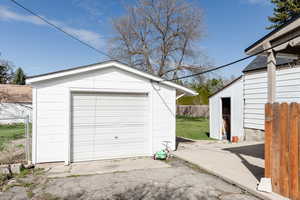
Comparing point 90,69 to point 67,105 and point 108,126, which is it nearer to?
point 67,105

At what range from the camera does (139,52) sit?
72.7ft

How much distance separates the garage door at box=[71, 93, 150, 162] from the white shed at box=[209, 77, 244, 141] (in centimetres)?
579

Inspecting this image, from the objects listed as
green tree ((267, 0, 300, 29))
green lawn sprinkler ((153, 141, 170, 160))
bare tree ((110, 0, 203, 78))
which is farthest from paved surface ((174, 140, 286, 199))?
green tree ((267, 0, 300, 29))

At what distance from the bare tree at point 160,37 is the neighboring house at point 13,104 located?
34.6 feet

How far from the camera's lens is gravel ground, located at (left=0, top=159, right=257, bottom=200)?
152 inches

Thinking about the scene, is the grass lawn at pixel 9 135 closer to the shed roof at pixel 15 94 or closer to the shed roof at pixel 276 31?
the shed roof at pixel 15 94

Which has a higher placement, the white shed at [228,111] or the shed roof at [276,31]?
Result: the shed roof at [276,31]

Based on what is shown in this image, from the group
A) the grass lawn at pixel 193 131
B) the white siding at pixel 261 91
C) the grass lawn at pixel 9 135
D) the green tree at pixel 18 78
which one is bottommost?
the grass lawn at pixel 193 131

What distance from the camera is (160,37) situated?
22.8m

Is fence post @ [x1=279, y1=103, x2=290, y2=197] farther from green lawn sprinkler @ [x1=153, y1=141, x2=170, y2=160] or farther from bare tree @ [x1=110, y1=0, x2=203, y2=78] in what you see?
bare tree @ [x1=110, y1=0, x2=203, y2=78]

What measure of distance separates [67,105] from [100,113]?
Answer: 1083 mm

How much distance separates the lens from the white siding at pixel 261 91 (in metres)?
7.83

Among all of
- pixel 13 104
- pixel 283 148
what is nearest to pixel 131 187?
pixel 283 148

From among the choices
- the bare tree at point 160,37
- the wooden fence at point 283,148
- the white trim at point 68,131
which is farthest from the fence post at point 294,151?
the bare tree at point 160,37
